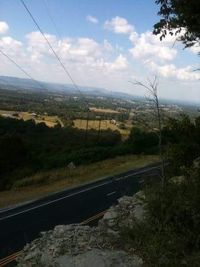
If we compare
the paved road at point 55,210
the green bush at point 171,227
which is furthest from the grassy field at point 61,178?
the green bush at point 171,227

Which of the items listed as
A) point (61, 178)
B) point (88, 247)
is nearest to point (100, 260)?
point (88, 247)

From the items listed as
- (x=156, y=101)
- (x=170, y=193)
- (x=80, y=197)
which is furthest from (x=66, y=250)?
(x=80, y=197)

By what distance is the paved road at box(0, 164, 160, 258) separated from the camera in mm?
16625

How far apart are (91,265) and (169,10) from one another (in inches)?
297

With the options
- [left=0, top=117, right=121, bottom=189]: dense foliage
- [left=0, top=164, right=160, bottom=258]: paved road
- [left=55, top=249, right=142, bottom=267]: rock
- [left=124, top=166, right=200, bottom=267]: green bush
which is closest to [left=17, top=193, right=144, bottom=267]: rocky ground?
[left=55, top=249, right=142, bottom=267]: rock

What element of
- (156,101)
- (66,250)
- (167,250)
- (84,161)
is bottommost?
(84,161)

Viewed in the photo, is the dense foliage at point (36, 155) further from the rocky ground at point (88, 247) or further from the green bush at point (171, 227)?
the green bush at point (171, 227)

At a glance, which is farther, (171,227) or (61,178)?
(61,178)

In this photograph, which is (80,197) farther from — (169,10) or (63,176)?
(169,10)

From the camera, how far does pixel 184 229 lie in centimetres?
980

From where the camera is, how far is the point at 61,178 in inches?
1415

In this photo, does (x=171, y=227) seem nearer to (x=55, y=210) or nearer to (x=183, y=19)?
(x=183, y=19)

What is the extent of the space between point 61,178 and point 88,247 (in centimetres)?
2486

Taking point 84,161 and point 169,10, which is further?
point 84,161
